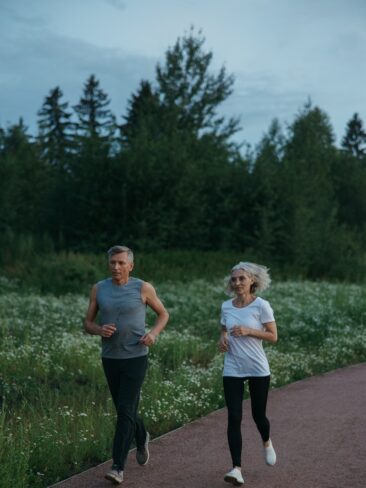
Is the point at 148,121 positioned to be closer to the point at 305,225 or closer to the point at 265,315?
the point at 305,225

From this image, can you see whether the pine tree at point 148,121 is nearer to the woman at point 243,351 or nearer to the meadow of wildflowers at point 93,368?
the meadow of wildflowers at point 93,368

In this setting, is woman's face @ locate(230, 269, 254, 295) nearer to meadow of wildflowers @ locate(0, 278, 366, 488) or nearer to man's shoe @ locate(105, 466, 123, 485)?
man's shoe @ locate(105, 466, 123, 485)

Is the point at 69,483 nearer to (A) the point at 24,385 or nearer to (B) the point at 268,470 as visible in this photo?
(B) the point at 268,470

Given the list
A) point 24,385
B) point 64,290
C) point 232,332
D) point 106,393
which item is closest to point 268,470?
point 232,332

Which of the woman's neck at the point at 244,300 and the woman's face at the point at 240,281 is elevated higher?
the woman's face at the point at 240,281

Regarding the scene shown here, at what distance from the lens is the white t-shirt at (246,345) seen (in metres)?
6.61

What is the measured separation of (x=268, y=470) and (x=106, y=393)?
3848 millimetres

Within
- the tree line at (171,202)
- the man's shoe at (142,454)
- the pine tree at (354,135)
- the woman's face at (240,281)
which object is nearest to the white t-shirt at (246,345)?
the woman's face at (240,281)

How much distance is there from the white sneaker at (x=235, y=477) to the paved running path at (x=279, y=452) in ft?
0.24

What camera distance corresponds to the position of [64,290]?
26.1 metres

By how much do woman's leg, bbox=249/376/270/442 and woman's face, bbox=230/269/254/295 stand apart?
78cm

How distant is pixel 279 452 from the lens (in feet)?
25.1

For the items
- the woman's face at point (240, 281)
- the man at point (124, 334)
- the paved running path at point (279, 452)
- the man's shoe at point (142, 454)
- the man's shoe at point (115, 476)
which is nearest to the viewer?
the man's shoe at point (115, 476)

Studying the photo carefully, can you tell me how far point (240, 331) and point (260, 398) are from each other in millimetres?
668
